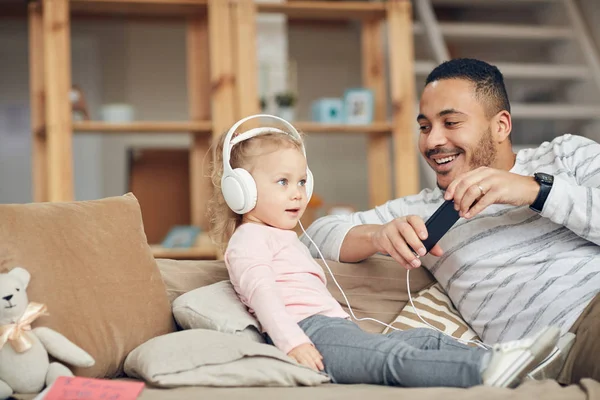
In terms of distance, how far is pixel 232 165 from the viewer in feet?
5.76

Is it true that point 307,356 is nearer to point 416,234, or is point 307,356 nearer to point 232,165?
point 416,234

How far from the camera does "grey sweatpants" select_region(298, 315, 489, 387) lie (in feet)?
4.36

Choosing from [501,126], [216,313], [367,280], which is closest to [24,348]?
[216,313]

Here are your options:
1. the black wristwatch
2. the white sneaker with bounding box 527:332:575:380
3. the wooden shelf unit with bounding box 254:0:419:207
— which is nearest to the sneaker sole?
the white sneaker with bounding box 527:332:575:380

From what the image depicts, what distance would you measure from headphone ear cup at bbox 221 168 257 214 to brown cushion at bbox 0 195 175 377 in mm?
245

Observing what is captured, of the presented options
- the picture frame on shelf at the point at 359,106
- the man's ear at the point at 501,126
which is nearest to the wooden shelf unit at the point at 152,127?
the picture frame on shelf at the point at 359,106

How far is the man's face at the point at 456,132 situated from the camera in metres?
1.90

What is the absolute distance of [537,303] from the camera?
171 centimetres

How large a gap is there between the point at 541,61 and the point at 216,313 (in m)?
4.08

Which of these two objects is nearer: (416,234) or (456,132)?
(416,234)

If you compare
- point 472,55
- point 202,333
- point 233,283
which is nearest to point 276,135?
point 233,283

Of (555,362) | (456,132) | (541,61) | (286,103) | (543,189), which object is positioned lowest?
(555,362)

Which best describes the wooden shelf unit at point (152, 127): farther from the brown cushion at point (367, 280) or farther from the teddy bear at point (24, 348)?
the teddy bear at point (24, 348)

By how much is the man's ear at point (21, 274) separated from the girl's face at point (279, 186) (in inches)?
20.4
